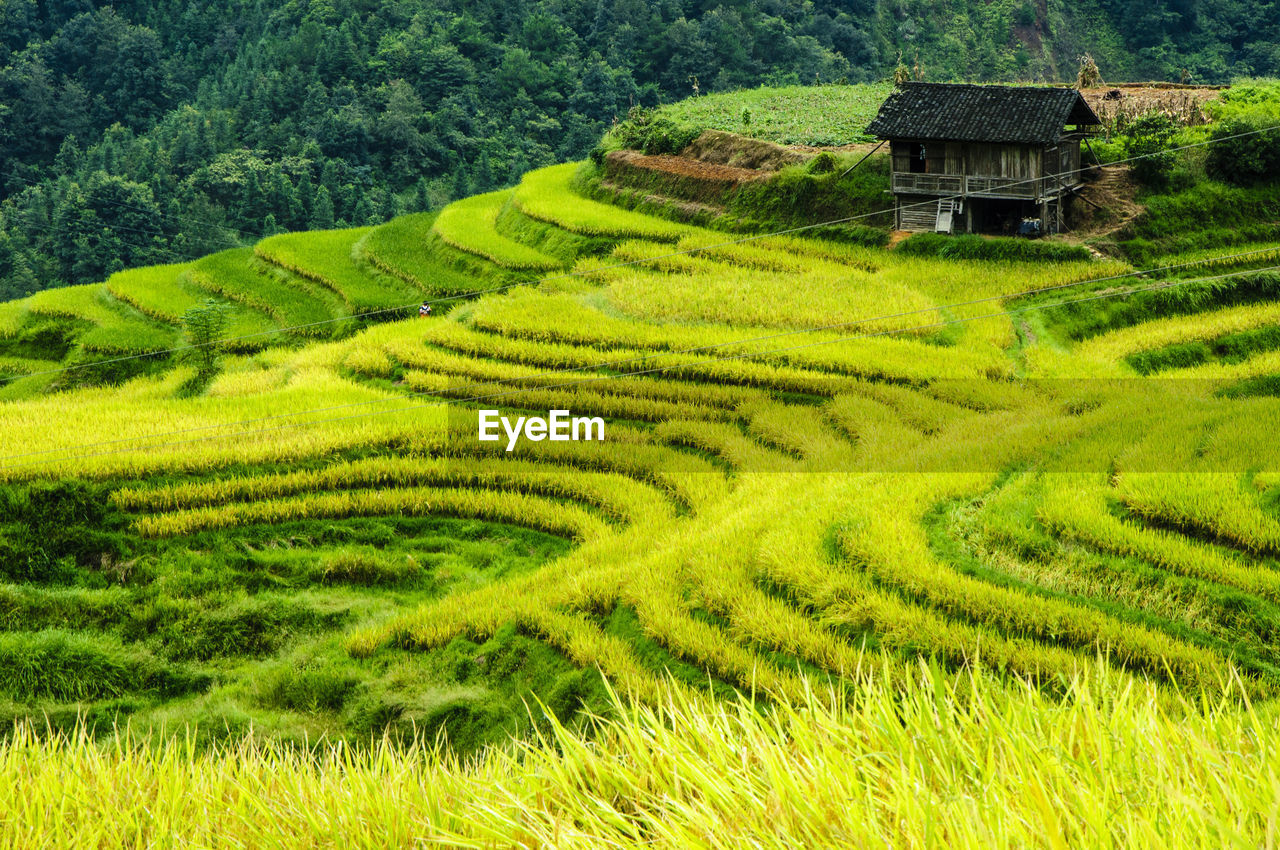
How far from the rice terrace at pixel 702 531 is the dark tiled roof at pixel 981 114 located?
2.04 ft

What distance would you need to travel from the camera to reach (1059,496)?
1152cm

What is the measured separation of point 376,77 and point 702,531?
50288mm

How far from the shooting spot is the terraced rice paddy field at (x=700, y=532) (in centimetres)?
557

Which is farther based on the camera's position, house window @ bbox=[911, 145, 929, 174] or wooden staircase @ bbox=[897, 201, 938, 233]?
house window @ bbox=[911, 145, 929, 174]

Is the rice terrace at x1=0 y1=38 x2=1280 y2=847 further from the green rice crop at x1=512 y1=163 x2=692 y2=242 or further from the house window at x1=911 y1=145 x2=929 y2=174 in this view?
the green rice crop at x1=512 y1=163 x2=692 y2=242

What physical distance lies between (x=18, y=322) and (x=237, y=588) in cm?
1769

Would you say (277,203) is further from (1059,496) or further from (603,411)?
(1059,496)

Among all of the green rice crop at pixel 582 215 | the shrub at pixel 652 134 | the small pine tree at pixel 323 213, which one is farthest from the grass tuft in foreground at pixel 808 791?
the small pine tree at pixel 323 213

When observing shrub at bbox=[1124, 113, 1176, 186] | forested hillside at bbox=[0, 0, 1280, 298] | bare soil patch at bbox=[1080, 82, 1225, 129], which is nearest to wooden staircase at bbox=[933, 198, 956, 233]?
shrub at bbox=[1124, 113, 1176, 186]

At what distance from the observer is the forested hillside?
50.3 m

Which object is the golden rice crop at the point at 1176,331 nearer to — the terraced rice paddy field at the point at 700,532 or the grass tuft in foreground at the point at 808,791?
the terraced rice paddy field at the point at 700,532

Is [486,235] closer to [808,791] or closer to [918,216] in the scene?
[918,216]

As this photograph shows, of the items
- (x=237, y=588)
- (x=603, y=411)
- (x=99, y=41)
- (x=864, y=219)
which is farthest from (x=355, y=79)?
(x=237, y=588)

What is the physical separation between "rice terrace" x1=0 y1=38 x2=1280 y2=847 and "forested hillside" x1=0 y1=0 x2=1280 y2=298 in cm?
2432
